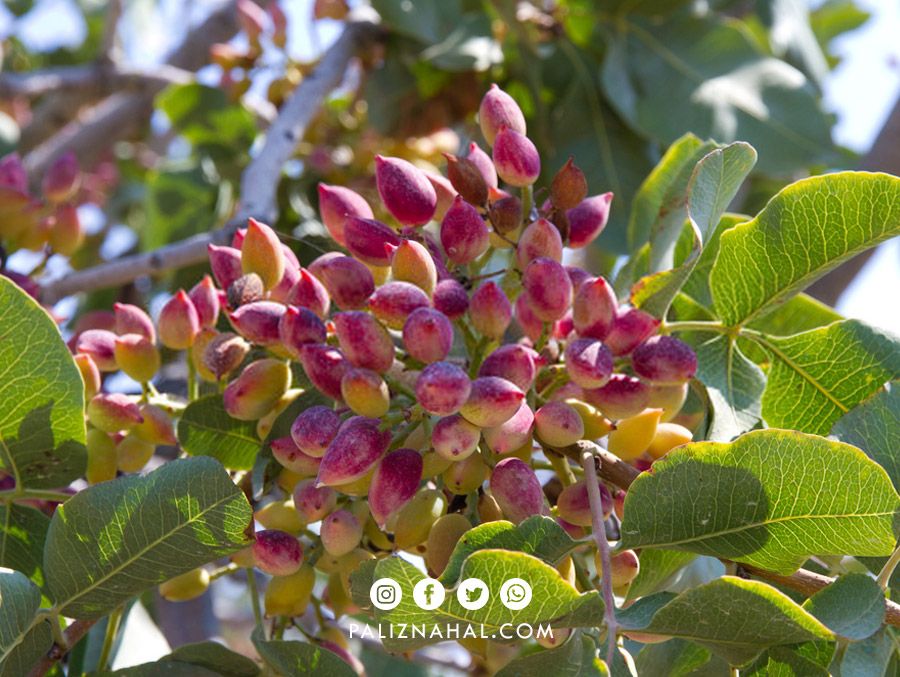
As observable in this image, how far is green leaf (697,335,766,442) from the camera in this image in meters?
0.83

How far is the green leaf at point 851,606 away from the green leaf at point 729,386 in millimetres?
180

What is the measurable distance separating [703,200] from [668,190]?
169 millimetres

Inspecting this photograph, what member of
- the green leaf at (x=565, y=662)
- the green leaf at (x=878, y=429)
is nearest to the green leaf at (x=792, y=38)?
the green leaf at (x=878, y=429)

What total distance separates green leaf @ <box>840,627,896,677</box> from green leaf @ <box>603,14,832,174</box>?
0.83m

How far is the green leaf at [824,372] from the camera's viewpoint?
2.72 feet

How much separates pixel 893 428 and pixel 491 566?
346mm

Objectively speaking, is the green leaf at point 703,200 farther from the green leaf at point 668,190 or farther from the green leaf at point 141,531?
the green leaf at point 141,531

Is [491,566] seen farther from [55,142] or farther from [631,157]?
[55,142]

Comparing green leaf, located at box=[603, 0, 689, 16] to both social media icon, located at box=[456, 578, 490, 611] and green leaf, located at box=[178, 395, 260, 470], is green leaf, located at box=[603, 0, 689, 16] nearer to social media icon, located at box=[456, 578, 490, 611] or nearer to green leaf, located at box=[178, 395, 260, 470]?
green leaf, located at box=[178, 395, 260, 470]

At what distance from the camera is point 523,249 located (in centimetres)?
→ 80

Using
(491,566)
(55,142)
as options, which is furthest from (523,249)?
(55,142)

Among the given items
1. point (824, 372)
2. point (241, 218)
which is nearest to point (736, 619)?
point (824, 372)

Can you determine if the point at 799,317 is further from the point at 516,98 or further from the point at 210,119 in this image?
the point at 210,119

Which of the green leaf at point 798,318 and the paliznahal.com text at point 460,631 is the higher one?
the green leaf at point 798,318
